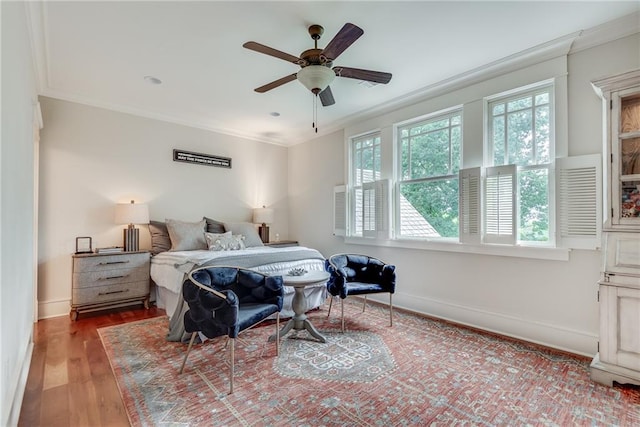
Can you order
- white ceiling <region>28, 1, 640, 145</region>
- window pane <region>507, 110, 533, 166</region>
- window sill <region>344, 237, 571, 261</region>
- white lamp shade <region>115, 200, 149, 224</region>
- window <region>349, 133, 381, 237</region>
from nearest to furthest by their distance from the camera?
white ceiling <region>28, 1, 640, 145</region>, window sill <region>344, 237, 571, 261</region>, window pane <region>507, 110, 533, 166</region>, white lamp shade <region>115, 200, 149, 224</region>, window <region>349, 133, 381, 237</region>

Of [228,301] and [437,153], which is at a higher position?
[437,153]

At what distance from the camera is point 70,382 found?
224 cm

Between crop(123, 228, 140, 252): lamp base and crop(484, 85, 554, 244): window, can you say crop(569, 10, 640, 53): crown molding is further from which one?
crop(123, 228, 140, 252): lamp base

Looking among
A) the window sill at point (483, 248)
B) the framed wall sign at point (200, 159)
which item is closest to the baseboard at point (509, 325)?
the window sill at point (483, 248)

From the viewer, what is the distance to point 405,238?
4.11 m

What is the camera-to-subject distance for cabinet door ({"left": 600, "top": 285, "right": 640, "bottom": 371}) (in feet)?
6.95

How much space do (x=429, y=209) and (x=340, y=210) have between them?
1482 millimetres

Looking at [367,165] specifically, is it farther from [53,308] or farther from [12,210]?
[53,308]

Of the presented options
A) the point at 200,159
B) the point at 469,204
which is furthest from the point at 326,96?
the point at 200,159

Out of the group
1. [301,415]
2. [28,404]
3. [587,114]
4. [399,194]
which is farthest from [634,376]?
[28,404]

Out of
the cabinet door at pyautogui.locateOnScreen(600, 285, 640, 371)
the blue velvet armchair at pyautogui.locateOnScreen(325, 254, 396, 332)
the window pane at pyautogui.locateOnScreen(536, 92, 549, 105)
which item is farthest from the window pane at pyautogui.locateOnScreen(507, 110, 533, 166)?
the blue velvet armchair at pyautogui.locateOnScreen(325, 254, 396, 332)

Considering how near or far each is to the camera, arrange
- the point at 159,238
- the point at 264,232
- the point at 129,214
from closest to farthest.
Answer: the point at 129,214, the point at 159,238, the point at 264,232

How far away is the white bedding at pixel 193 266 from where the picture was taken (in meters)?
3.29

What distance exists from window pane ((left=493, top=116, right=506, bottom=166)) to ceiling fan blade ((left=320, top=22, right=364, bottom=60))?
203 cm
